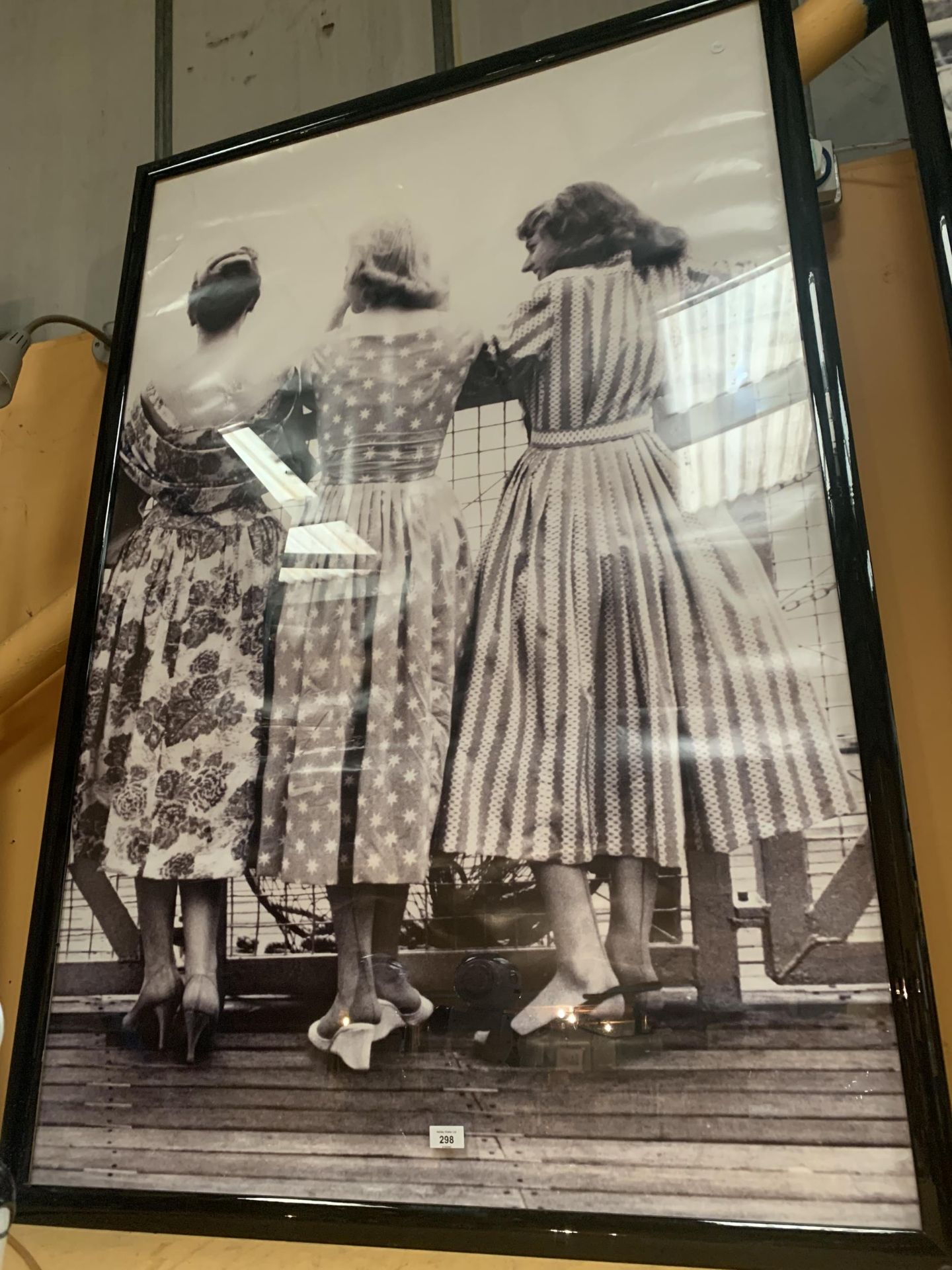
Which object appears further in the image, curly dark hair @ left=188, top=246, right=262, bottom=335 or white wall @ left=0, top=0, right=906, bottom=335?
white wall @ left=0, top=0, right=906, bottom=335

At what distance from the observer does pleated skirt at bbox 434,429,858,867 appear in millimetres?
907

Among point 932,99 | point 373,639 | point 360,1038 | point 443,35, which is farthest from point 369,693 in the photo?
point 443,35

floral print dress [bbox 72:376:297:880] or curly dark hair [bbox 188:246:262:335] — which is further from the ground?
curly dark hair [bbox 188:246:262:335]

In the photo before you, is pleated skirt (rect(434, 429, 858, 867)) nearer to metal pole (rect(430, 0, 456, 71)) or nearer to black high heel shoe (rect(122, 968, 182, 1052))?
black high heel shoe (rect(122, 968, 182, 1052))

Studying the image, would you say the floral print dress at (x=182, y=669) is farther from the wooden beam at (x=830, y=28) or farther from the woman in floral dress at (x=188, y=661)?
the wooden beam at (x=830, y=28)

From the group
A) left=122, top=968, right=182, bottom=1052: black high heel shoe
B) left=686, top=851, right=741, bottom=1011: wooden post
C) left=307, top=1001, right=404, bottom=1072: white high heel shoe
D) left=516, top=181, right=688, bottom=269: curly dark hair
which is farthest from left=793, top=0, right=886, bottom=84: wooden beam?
left=122, top=968, right=182, bottom=1052: black high heel shoe

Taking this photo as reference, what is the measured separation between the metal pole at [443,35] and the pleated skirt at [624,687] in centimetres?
86

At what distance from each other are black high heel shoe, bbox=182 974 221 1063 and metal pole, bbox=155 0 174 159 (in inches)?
54.8

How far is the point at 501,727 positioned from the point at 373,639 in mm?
190

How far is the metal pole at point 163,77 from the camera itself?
5.57ft

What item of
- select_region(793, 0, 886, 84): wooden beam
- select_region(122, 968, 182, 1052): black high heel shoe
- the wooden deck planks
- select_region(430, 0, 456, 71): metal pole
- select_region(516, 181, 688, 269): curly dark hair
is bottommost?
the wooden deck planks

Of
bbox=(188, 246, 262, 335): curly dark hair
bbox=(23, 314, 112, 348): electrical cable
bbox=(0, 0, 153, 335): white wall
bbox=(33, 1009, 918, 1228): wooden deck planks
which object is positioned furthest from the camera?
bbox=(0, 0, 153, 335): white wall

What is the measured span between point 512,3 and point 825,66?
606 millimetres

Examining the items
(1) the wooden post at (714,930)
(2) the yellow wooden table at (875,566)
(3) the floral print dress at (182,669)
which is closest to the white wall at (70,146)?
(2) the yellow wooden table at (875,566)
